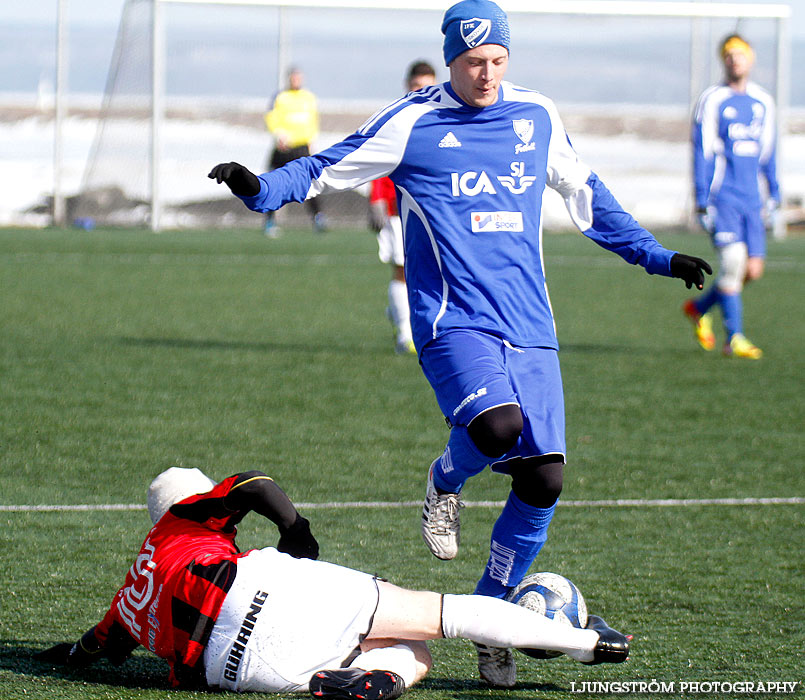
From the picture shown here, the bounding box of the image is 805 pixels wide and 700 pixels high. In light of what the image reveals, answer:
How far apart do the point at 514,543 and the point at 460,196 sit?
1.02 m

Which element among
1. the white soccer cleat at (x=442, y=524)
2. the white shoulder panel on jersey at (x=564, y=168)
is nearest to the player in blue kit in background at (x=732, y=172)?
the white shoulder panel on jersey at (x=564, y=168)

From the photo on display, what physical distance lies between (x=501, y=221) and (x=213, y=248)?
15.5 metres

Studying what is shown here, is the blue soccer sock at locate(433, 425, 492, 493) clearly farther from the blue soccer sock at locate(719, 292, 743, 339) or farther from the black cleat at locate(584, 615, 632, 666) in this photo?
the blue soccer sock at locate(719, 292, 743, 339)

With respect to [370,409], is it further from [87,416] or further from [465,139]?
[465,139]

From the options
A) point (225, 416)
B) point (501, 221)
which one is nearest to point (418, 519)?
point (501, 221)

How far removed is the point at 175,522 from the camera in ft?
12.0

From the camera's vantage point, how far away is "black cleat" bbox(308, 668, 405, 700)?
3.20 meters

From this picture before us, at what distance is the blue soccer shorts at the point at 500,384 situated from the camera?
3.79 m

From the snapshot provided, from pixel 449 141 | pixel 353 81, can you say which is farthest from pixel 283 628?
pixel 353 81

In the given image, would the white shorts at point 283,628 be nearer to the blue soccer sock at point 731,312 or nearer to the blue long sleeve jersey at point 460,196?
the blue long sleeve jersey at point 460,196

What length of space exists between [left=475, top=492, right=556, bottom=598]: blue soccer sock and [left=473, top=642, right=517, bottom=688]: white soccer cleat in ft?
1.34

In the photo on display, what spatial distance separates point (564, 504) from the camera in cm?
569

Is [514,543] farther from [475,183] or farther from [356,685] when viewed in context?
[475,183]

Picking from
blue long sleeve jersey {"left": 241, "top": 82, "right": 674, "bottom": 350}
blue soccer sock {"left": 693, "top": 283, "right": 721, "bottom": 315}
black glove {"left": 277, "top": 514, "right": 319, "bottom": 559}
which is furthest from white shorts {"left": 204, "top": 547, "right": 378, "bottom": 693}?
blue soccer sock {"left": 693, "top": 283, "right": 721, "bottom": 315}
